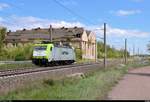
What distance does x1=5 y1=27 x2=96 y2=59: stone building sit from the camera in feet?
372

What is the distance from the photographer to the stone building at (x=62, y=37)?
11343 cm

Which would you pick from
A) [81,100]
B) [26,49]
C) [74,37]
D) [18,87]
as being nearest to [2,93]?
[18,87]

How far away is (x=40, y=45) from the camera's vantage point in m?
50.8

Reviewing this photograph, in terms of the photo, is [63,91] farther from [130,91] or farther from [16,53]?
[16,53]

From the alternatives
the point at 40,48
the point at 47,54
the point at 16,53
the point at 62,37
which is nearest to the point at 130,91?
the point at 47,54

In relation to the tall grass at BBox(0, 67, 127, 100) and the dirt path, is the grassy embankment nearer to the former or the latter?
the tall grass at BBox(0, 67, 127, 100)

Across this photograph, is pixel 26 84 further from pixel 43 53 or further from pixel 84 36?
pixel 84 36

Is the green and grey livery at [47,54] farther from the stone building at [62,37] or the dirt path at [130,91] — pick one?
the stone building at [62,37]

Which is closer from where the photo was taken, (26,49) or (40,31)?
(26,49)

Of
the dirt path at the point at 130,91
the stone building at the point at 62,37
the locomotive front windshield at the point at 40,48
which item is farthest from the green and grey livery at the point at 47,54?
the stone building at the point at 62,37

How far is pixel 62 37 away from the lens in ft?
380

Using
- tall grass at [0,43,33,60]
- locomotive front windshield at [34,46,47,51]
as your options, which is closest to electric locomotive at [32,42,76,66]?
locomotive front windshield at [34,46,47,51]

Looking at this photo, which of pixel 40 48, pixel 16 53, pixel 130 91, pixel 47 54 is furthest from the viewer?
pixel 16 53

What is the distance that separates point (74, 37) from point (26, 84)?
93.0 metres
